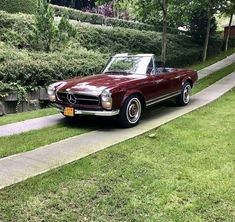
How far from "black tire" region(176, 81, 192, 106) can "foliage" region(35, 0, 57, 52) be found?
522 centimetres

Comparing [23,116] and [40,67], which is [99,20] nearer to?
[40,67]

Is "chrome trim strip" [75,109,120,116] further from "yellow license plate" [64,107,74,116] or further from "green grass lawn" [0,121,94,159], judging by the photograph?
"green grass lawn" [0,121,94,159]

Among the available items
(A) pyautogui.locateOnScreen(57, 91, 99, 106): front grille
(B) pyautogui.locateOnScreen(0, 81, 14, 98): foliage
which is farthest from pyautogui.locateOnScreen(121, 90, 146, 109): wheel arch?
(B) pyautogui.locateOnScreen(0, 81, 14, 98): foliage

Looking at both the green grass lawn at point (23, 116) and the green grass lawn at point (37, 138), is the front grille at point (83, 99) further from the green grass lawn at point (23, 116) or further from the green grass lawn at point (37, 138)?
the green grass lawn at point (23, 116)

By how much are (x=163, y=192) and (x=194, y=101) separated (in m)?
6.25

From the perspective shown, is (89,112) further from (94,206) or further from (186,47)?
(186,47)

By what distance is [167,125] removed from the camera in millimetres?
7078

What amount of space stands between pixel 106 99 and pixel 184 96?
133 inches

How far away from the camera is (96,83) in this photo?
7.09m

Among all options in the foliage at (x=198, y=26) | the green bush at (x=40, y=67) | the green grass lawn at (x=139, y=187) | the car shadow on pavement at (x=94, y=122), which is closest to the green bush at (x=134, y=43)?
the foliage at (x=198, y=26)

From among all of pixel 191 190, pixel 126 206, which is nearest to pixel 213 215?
pixel 191 190

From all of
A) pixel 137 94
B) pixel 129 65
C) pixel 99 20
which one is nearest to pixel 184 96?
pixel 129 65

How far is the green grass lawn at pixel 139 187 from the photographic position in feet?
11.8

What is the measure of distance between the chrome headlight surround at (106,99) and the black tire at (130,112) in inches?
14.4
